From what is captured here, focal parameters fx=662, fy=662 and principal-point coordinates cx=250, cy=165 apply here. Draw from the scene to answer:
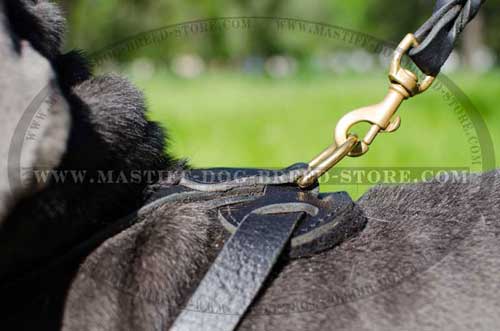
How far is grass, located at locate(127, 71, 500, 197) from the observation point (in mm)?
5406

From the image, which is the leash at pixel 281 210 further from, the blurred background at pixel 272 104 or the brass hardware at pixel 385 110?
the blurred background at pixel 272 104

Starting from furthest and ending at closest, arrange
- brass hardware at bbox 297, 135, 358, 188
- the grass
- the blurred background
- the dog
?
the grass → the blurred background → brass hardware at bbox 297, 135, 358, 188 → the dog

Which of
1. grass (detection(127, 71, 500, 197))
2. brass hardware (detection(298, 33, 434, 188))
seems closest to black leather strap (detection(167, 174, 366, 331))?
brass hardware (detection(298, 33, 434, 188))

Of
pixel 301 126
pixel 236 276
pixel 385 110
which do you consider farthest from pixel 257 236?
pixel 301 126

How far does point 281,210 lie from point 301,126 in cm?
548

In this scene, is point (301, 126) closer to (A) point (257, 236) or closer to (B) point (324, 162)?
(B) point (324, 162)

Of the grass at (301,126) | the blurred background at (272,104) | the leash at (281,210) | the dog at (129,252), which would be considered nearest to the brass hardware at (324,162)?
the leash at (281,210)

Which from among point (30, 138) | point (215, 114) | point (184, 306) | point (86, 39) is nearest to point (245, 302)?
point (184, 306)

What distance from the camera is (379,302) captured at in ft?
4.06

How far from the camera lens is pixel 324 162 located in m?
1.44

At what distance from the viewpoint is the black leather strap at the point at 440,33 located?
4.95 feet

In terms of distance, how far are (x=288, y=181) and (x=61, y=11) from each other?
0.62 metres

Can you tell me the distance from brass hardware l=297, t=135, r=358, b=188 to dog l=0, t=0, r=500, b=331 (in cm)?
16

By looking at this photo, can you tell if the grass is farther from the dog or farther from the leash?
the dog
